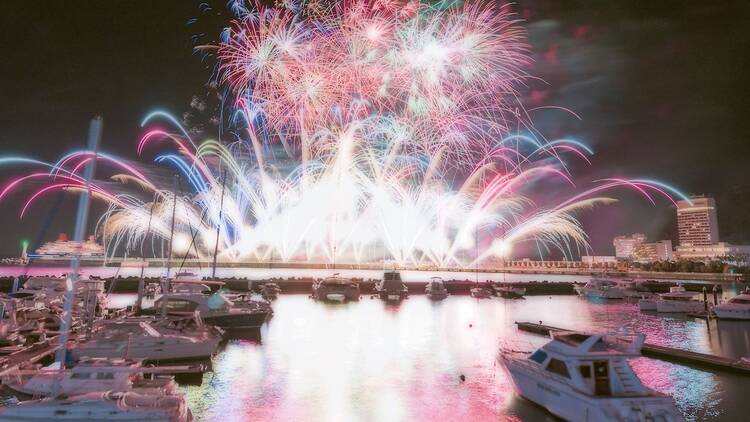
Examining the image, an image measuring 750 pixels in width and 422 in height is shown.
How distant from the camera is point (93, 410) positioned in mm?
12367

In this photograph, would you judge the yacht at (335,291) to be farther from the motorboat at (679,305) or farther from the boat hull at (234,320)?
the motorboat at (679,305)

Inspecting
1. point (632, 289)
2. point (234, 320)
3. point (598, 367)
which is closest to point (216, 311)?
point (234, 320)

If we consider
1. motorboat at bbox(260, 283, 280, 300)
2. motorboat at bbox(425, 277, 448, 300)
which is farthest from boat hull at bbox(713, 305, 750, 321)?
motorboat at bbox(260, 283, 280, 300)

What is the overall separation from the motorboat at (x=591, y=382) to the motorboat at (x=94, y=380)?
39.9ft

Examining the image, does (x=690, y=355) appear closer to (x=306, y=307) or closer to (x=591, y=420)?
(x=591, y=420)

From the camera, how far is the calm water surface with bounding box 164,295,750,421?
53.8 feet

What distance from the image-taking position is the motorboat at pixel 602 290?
64.6m

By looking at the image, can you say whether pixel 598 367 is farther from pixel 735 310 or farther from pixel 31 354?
pixel 735 310

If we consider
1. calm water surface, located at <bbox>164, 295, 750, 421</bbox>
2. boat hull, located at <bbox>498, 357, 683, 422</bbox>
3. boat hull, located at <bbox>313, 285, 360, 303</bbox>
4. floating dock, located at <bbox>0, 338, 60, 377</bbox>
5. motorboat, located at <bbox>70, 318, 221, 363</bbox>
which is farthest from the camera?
boat hull, located at <bbox>313, 285, 360, 303</bbox>

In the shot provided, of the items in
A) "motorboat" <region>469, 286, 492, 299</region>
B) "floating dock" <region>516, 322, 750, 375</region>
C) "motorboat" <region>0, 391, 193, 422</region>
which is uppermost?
"motorboat" <region>469, 286, 492, 299</region>

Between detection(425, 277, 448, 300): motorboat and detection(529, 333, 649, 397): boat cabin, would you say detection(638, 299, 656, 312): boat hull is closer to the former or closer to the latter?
detection(425, 277, 448, 300): motorboat

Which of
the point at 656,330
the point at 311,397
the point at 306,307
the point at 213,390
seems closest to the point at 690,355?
the point at 656,330

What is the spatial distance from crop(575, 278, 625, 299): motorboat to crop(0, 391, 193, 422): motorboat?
6394 cm

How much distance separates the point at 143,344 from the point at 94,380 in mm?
7753
